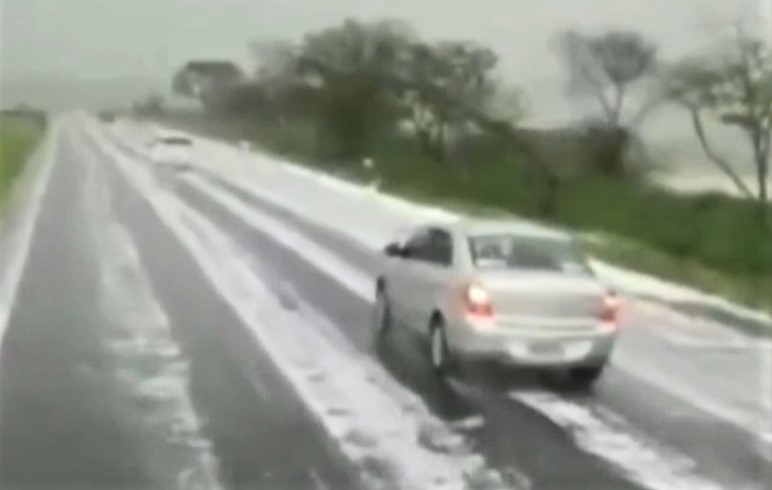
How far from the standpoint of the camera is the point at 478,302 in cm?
281

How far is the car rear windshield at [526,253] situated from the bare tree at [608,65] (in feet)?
0.84

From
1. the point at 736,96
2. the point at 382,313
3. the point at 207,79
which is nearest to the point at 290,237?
the point at 382,313

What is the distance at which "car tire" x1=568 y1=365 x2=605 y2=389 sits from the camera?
9.26ft

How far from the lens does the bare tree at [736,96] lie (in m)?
2.91

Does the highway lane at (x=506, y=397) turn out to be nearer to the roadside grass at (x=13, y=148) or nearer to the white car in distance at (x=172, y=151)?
the white car in distance at (x=172, y=151)

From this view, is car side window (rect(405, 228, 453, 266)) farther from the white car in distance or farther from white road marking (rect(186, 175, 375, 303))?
the white car in distance

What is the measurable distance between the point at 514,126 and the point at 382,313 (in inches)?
16.3

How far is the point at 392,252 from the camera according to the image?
289 cm

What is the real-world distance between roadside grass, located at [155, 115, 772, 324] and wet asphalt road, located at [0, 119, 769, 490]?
0.16m

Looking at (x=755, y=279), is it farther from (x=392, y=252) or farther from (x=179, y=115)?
(x=179, y=115)

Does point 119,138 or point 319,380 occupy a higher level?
point 119,138

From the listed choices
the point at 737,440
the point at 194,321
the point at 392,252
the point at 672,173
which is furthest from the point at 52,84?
the point at 737,440

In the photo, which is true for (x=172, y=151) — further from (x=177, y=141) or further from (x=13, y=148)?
(x=13, y=148)

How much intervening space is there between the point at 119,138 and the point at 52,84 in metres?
0.15
